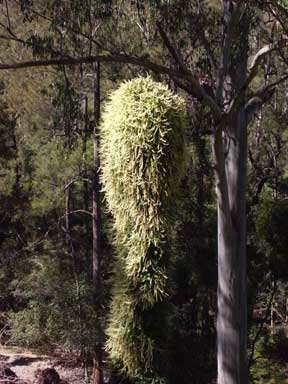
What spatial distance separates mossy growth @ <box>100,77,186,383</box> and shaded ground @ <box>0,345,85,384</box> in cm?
499

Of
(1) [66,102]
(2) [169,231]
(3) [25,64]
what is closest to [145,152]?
(2) [169,231]

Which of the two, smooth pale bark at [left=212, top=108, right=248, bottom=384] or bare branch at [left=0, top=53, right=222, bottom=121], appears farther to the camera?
smooth pale bark at [left=212, top=108, right=248, bottom=384]

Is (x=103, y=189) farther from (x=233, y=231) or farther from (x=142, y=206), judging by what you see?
(x=233, y=231)

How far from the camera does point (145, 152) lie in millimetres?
5609

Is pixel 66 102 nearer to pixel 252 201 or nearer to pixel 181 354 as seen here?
pixel 181 354

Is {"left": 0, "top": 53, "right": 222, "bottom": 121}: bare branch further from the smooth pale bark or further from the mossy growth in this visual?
the smooth pale bark

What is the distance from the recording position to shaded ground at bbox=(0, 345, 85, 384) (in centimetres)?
1085

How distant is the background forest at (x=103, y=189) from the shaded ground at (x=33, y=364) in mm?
381

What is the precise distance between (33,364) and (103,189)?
6508 mm

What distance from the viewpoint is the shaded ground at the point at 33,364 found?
10.9m

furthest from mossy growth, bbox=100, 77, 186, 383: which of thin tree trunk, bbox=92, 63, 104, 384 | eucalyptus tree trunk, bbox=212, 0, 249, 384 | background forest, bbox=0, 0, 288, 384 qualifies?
thin tree trunk, bbox=92, 63, 104, 384

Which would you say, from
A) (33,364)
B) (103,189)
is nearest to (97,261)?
(33,364)

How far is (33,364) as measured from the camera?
37.7ft

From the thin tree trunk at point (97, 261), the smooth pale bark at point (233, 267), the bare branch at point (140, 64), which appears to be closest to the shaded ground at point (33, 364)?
the thin tree trunk at point (97, 261)
